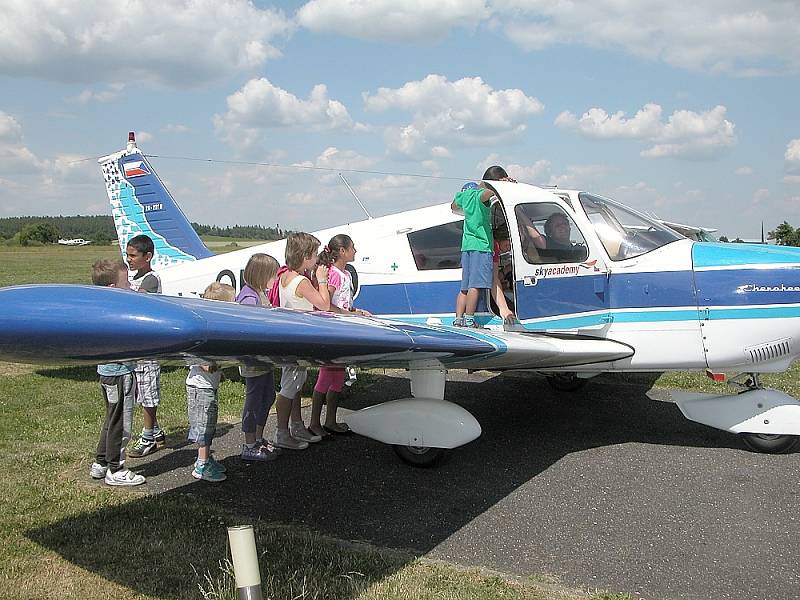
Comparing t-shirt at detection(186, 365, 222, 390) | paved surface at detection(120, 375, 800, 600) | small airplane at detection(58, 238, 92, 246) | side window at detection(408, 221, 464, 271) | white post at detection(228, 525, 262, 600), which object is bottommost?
paved surface at detection(120, 375, 800, 600)

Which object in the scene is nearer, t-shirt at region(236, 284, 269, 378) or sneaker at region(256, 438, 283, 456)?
t-shirt at region(236, 284, 269, 378)

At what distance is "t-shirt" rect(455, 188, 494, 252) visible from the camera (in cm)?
570

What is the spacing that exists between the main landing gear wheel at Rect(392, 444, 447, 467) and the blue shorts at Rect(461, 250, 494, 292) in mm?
1420

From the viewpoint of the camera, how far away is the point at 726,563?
12.1 feet

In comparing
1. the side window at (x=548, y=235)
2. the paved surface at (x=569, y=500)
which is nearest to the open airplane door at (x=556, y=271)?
the side window at (x=548, y=235)

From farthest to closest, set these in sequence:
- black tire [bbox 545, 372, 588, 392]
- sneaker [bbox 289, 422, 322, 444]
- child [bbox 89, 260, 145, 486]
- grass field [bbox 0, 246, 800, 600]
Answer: black tire [bbox 545, 372, 588, 392], sneaker [bbox 289, 422, 322, 444], child [bbox 89, 260, 145, 486], grass field [bbox 0, 246, 800, 600]

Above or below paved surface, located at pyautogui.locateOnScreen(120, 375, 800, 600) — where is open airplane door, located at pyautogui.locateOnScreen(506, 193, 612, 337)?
above

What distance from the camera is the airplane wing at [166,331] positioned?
8.07ft

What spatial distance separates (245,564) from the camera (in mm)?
2619

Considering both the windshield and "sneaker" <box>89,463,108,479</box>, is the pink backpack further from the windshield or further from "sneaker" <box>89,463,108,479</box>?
the windshield

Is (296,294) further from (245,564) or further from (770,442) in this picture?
(770,442)

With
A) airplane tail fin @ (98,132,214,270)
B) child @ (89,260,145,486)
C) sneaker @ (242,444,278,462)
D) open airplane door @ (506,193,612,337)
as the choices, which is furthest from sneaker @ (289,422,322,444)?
airplane tail fin @ (98,132,214,270)

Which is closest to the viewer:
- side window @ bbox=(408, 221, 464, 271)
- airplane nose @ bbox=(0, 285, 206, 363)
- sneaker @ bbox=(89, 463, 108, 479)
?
airplane nose @ bbox=(0, 285, 206, 363)

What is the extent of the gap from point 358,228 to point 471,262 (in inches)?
71.6
